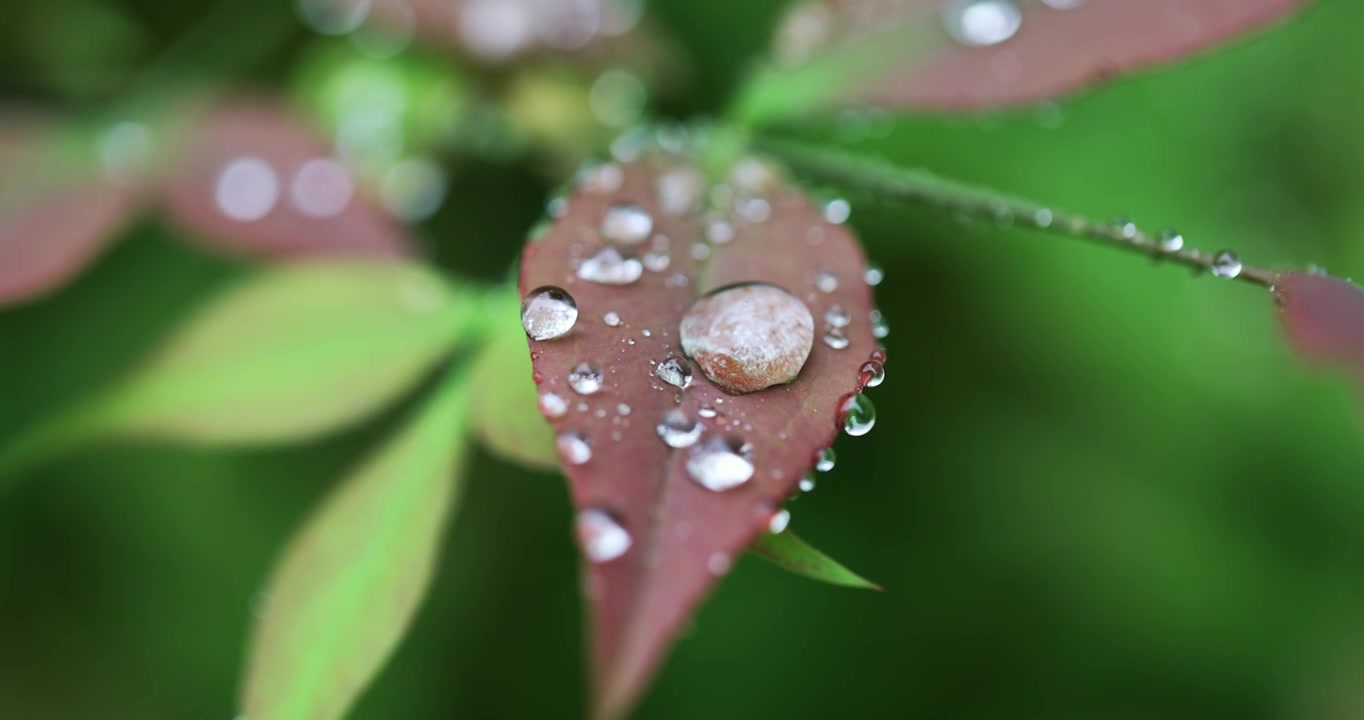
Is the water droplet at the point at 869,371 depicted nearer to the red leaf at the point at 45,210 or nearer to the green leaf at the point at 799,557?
the green leaf at the point at 799,557

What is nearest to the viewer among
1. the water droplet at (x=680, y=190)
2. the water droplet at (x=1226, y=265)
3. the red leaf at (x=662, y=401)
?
the red leaf at (x=662, y=401)

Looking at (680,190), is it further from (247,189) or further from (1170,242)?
(247,189)

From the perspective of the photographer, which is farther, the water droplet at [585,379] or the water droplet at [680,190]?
the water droplet at [680,190]

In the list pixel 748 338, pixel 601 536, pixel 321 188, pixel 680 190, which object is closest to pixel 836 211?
pixel 680 190

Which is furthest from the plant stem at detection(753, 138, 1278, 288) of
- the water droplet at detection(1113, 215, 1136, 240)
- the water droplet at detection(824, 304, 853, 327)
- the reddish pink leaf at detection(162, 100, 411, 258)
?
the reddish pink leaf at detection(162, 100, 411, 258)

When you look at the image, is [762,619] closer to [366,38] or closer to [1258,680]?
[1258,680]

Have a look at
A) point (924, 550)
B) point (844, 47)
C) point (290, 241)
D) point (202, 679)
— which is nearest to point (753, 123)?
point (844, 47)

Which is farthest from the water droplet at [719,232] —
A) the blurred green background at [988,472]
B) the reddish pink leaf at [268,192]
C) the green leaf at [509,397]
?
the blurred green background at [988,472]
